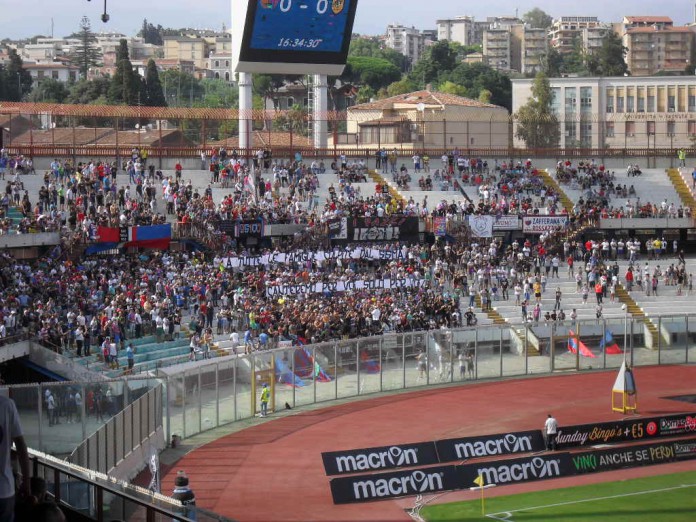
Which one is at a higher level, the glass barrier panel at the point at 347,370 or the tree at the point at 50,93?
the tree at the point at 50,93

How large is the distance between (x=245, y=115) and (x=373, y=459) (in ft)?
112

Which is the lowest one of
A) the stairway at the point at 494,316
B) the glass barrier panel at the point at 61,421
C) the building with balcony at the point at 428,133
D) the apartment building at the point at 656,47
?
the stairway at the point at 494,316

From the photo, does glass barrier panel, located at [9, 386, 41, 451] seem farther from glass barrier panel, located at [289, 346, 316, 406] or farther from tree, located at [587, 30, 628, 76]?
tree, located at [587, 30, 628, 76]

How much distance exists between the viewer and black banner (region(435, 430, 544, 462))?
25.6 meters

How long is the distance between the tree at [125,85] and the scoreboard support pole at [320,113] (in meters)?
54.5

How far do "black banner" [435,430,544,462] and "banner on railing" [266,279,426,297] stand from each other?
17.9 metres

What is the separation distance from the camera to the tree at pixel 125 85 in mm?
111625

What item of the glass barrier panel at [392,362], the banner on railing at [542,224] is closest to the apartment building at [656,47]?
the banner on railing at [542,224]

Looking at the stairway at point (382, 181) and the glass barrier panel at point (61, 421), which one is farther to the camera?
the stairway at point (382, 181)

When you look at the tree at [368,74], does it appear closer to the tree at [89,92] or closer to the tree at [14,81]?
the tree at [89,92]

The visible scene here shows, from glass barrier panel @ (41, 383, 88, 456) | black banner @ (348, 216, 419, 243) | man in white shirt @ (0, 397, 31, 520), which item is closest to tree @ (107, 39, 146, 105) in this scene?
black banner @ (348, 216, 419, 243)

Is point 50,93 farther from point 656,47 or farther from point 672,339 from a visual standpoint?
point 656,47

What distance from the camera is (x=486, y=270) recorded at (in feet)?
159

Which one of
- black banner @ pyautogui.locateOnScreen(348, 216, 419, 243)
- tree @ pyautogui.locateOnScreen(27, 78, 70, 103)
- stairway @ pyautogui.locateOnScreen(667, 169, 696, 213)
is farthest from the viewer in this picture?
tree @ pyautogui.locateOnScreen(27, 78, 70, 103)
